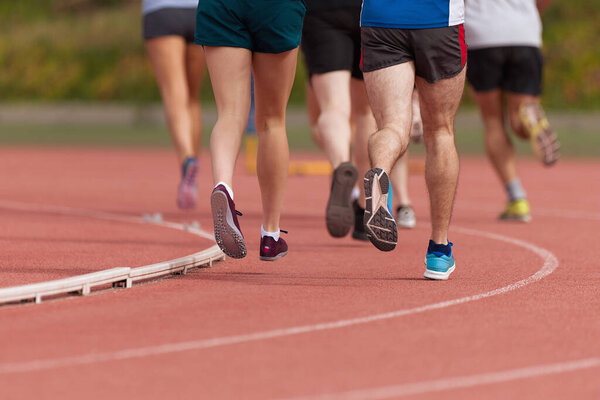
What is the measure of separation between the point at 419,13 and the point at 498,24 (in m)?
3.77

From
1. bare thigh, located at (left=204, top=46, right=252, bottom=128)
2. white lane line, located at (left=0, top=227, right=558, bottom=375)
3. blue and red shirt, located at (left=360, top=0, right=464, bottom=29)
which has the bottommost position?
white lane line, located at (left=0, top=227, right=558, bottom=375)

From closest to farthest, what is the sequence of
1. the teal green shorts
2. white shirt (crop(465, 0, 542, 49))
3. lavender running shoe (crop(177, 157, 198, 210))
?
the teal green shorts → lavender running shoe (crop(177, 157, 198, 210)) → white shirt (crop(465, 0, 542, 49))

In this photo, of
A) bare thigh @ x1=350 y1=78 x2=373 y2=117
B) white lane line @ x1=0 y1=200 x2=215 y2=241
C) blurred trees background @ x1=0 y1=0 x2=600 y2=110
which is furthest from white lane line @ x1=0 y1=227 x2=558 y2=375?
blurred trees background @ x1=0 y1=0 x2=600 y2=110

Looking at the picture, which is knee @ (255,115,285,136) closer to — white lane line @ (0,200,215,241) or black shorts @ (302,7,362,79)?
black shorts @ (302,7,362,79)

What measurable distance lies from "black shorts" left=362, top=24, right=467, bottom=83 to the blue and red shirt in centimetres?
3

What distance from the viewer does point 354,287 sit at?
236 inches

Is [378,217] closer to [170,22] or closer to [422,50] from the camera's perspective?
[422,50]

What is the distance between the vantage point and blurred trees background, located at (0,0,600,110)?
3378 centimetres

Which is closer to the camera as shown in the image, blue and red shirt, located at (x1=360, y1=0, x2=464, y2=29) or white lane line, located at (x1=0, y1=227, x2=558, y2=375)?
white lane line, located at (x1=0, y1=227, x2=558, y2=375)

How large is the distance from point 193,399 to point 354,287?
241 centimetres

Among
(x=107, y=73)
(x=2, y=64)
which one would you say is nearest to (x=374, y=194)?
(x=107, y=73)

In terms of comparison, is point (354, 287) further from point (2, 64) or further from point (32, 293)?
point (2, 64)

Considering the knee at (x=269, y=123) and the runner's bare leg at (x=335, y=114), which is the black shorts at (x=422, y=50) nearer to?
the knee at (x=269, y=123)

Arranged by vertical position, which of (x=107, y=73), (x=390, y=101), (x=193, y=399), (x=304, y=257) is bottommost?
(x=193, y=399)
